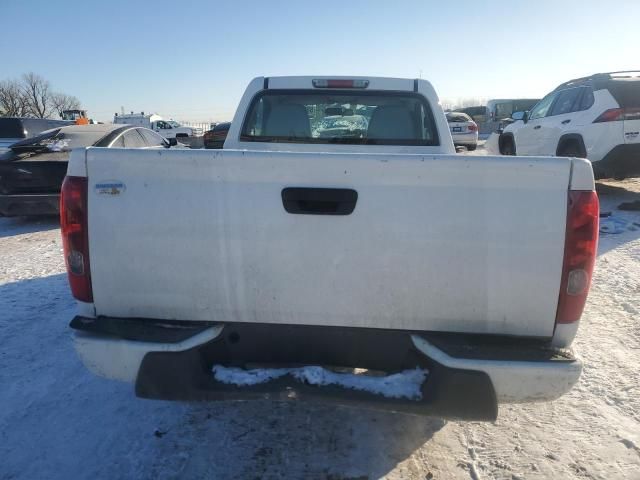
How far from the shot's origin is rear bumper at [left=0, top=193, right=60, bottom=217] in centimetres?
704

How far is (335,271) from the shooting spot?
1.99 meters

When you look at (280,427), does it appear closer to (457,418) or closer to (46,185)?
(457,418)

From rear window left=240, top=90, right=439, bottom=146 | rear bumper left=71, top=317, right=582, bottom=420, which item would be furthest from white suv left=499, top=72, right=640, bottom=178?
rear bumper left=71, top=317, right=582, bottom=420

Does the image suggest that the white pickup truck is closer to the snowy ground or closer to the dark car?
the snowy ground

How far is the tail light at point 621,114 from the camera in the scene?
749 centimetres

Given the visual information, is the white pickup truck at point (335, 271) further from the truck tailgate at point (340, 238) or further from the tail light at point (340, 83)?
the tail light at point (340, 83)

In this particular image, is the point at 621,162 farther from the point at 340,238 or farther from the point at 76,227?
the point at 76,227

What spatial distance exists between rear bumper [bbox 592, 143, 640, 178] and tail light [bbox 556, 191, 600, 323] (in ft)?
22.6

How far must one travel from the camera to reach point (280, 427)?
2684mm

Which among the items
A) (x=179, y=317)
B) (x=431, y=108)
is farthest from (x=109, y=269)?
(x=431, y=108)

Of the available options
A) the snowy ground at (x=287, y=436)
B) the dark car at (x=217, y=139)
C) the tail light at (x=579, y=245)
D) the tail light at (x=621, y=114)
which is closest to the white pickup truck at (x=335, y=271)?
the tail light at (x=579, y=245)

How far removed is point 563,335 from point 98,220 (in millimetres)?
2121

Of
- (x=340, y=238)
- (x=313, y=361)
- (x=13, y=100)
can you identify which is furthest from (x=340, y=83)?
(x=13, y=100)

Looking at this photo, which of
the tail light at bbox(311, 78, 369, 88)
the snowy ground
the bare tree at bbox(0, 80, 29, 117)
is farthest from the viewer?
the bare tree at bbox(0, 80, 29, 117)
